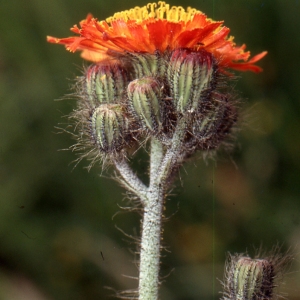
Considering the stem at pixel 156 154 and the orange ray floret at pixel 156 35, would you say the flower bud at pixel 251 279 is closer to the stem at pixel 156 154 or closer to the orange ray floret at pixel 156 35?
the stem at pixel 156 154

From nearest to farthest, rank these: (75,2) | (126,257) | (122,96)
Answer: (122,96) < (126,257) < (75,2)

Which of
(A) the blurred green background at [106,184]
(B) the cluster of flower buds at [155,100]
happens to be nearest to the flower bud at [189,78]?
(B) the cluster of flower buds at [155,100]

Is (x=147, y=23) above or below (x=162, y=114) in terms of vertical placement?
above

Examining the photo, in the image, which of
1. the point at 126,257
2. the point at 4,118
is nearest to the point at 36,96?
the point at 4,118

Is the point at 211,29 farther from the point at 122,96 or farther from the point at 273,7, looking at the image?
the point at 273,7

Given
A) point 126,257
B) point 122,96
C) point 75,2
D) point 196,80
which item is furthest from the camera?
point 75,2

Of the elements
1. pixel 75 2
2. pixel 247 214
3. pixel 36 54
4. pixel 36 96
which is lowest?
pixel 247 214
